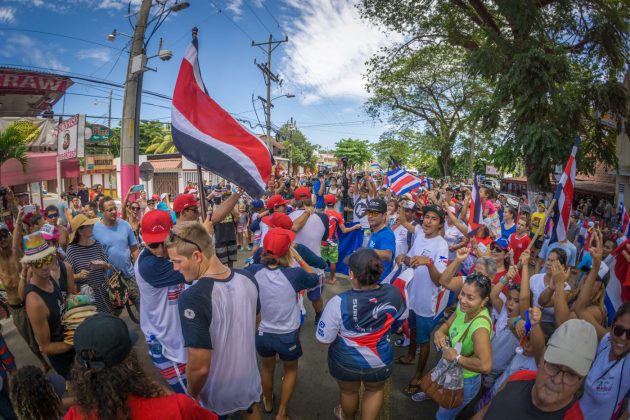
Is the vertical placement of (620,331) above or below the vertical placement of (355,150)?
below

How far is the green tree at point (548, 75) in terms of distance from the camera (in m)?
11.1

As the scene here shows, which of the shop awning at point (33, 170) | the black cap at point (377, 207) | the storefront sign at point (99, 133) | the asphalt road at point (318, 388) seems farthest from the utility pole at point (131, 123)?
the storefront sign at point (99, 133)

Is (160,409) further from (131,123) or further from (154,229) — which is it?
(131,123)

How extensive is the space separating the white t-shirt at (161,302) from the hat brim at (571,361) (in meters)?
2.47

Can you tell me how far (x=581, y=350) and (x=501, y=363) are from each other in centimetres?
171

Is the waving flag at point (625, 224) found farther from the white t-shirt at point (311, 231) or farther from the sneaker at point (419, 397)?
the white t-shirt at point (311, 231)

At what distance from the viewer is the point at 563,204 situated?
3.81m

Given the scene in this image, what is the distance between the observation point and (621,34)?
1170 cm

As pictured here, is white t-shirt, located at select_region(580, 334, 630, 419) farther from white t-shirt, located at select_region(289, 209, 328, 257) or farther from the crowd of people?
white t-shirt, located at select_region(289, 209, 328, 257)

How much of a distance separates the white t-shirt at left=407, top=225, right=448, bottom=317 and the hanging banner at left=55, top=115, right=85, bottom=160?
9.70m

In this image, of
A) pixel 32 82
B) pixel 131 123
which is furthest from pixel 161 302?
pixel 32 82

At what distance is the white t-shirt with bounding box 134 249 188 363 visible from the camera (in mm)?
2775

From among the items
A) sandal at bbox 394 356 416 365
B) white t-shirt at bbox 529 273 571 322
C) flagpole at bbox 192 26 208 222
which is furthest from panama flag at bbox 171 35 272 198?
white t-shirt at bbox 529 273 571 322

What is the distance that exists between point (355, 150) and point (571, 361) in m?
75.7
